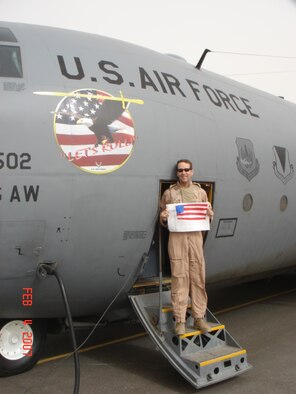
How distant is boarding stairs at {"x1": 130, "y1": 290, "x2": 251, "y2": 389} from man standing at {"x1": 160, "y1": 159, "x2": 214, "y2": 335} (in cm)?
21

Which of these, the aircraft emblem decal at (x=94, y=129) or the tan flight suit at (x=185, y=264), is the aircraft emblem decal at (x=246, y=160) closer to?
the tan flight suit at (x=185, y=264)

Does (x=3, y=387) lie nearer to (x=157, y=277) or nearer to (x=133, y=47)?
A: (x=157, y=277)

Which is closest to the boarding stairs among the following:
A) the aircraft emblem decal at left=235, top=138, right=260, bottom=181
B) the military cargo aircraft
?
the military cargo aircraft

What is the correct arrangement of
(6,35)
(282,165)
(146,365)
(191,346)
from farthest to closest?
(282,165), (146,365), (191,346), (6,35)

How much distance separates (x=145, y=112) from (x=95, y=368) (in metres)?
3.14

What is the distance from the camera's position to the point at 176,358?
5312mm

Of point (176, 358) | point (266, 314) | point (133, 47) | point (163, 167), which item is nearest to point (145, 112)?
point (163, 167)

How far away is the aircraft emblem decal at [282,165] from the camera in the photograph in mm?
7320

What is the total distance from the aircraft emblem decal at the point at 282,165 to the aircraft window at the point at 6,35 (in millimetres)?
4026

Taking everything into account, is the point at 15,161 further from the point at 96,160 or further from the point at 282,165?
the point at 282,165

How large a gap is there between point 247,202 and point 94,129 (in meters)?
2.59

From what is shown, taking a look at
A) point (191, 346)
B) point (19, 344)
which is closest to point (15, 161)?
point (19, 344)

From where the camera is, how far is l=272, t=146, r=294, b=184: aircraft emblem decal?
7.32m

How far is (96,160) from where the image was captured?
5234 mm
